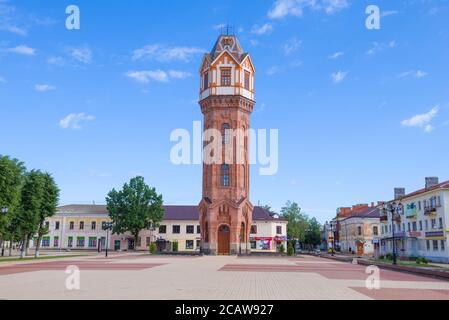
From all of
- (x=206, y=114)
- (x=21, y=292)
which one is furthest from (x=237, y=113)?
(x=21, y=292)

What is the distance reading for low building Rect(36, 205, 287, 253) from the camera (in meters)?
76.6

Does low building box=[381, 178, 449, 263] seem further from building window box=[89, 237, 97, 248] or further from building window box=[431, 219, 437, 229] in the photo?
building window box=[89, 237, 97, 248]

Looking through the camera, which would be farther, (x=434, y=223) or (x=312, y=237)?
(x=312, y=237)

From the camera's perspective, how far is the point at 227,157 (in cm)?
5678

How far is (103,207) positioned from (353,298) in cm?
7633

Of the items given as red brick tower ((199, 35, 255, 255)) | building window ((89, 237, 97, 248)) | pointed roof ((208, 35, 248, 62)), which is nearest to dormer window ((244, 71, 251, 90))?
red brick tower ((199, 35, 255, 255))

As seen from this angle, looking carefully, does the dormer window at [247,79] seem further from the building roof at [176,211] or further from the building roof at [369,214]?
the building roof at [369,214]

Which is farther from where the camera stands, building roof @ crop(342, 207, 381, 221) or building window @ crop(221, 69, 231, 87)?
building roof @ crop(342, 207, 381, 221)

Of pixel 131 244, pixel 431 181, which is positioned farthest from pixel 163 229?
pixel 431 181

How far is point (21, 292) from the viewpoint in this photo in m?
14.1

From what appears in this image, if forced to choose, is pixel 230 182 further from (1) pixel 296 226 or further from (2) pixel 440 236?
(1) pixel 296 226

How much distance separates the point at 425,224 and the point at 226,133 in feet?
89.3

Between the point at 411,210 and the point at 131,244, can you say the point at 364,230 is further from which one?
the point at 131,244

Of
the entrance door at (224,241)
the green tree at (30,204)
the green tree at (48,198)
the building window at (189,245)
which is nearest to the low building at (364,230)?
the building window at (189,245)
